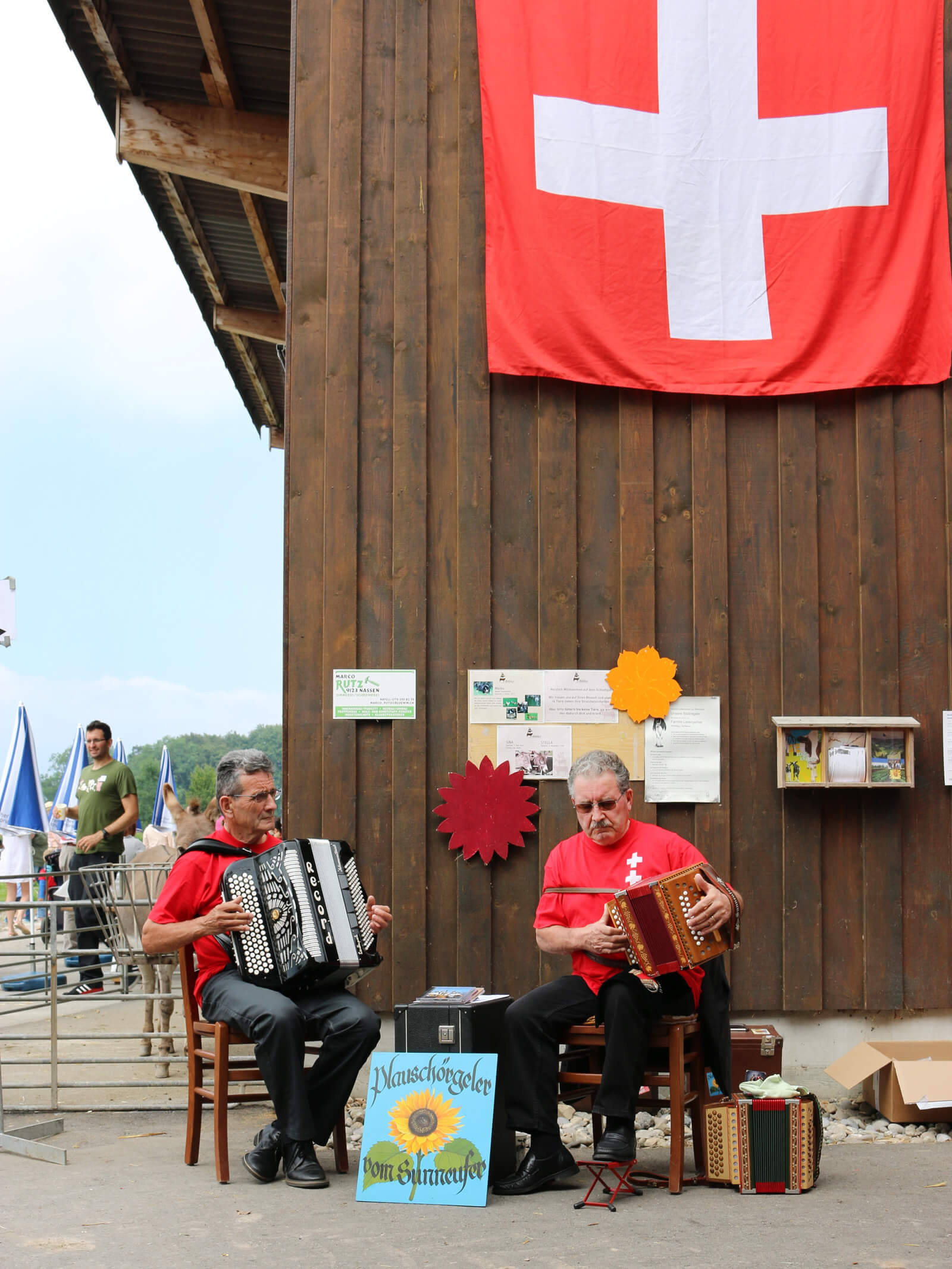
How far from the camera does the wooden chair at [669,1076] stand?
389 centimetres

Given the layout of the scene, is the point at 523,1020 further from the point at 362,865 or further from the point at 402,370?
the point at 402,370

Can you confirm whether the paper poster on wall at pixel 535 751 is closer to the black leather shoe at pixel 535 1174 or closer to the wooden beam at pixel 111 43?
the black leather shoe at pixel 535 1174

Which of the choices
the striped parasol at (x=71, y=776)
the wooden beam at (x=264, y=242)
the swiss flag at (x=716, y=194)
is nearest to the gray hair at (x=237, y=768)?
the swiss flag at (x=716, y=194)

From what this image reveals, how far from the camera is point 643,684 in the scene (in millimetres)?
5340

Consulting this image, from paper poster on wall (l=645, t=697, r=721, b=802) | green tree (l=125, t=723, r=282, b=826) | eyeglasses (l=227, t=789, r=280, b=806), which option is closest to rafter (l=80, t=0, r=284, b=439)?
paper poster on wall (l=645, t=697, r=721, b=802)

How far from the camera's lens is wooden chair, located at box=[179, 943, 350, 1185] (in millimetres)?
4008

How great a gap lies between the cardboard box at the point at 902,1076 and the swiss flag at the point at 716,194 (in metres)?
2.85

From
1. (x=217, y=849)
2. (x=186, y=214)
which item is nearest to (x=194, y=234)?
(x=186, y=214)

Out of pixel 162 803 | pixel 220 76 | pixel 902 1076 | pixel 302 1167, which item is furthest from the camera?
pixel 162 803

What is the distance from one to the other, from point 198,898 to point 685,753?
2.20 metres

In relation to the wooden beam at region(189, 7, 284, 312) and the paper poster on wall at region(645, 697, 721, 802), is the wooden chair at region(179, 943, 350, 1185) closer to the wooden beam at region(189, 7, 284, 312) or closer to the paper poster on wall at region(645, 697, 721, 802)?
the paper poster on wall at region(645, 697, 721, 802)

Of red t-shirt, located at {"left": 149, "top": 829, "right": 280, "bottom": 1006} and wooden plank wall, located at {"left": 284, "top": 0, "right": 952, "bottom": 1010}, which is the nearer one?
red t-shirt, located at {"left": 149, "top": 829, "right": 280, "bottom": 1006}

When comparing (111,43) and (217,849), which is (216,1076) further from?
(111,43)

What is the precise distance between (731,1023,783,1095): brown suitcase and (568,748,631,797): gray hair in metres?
1.31
